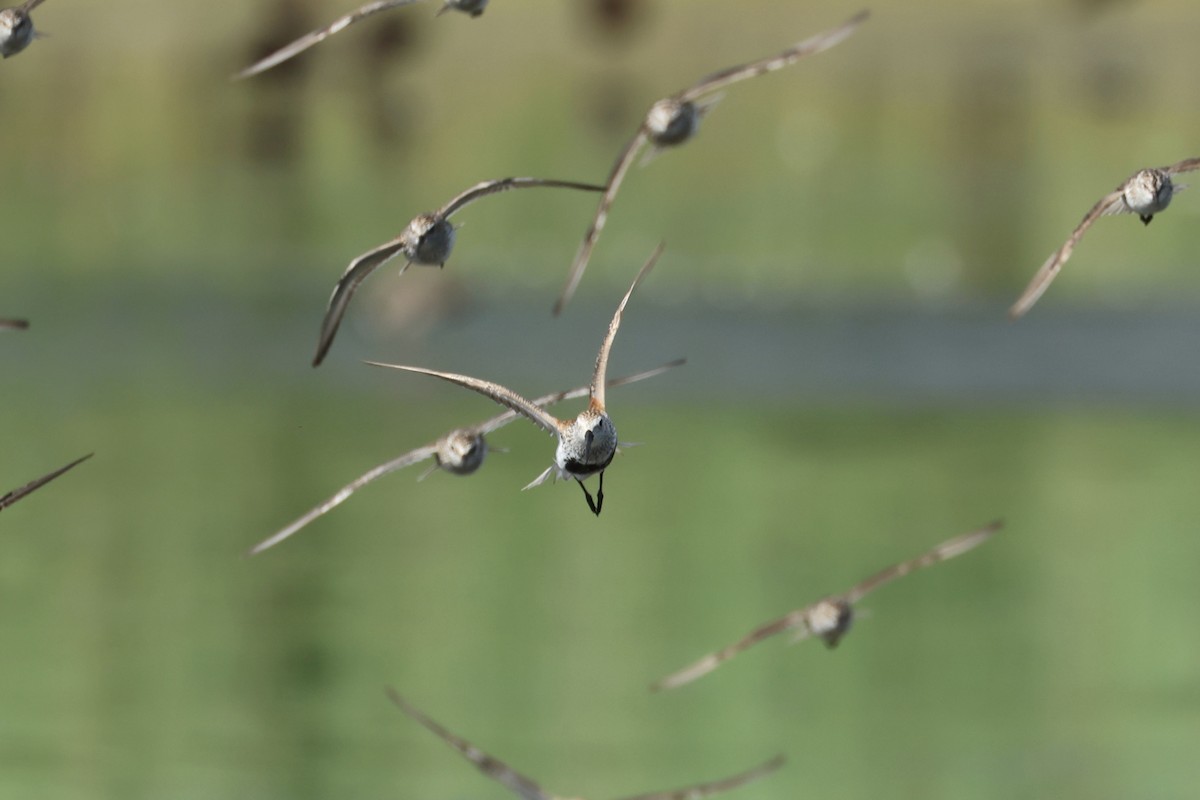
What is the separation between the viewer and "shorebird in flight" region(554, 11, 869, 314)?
28.5ft

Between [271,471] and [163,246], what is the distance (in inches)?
797

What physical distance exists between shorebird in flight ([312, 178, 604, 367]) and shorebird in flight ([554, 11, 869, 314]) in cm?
15

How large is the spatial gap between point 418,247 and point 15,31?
1528mm

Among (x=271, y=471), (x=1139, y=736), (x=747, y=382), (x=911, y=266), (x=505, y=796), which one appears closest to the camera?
(x=505, y=796)

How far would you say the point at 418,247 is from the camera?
8734mm

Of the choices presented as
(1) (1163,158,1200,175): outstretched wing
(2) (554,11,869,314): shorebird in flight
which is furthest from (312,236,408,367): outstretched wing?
(1) (1163,158,1200,175): outstretched wing

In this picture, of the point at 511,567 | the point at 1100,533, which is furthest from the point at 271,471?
→ the point at 1100,533

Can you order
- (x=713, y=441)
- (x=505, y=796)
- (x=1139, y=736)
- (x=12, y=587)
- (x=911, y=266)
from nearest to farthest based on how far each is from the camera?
(x=505, y=796), (x=1139, y=736), (x=12, y=587), (x=713, y=441), (x=911, y=266)

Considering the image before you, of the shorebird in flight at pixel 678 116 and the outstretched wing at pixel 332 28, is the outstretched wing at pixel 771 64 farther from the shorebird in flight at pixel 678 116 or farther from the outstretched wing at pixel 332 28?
the outstretched wing at pixel 332 28

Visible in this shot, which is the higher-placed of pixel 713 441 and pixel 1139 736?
pixel 1139 736

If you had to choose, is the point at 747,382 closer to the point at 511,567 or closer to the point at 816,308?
the point at 816,308

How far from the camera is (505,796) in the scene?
46.1 feet

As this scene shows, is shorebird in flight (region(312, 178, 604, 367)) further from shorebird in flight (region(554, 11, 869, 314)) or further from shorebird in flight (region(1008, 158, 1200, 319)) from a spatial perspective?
shorebird in flight (region(1008, 158, 1200, 319))

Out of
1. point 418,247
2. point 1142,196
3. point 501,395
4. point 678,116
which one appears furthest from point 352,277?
point 1142,196
